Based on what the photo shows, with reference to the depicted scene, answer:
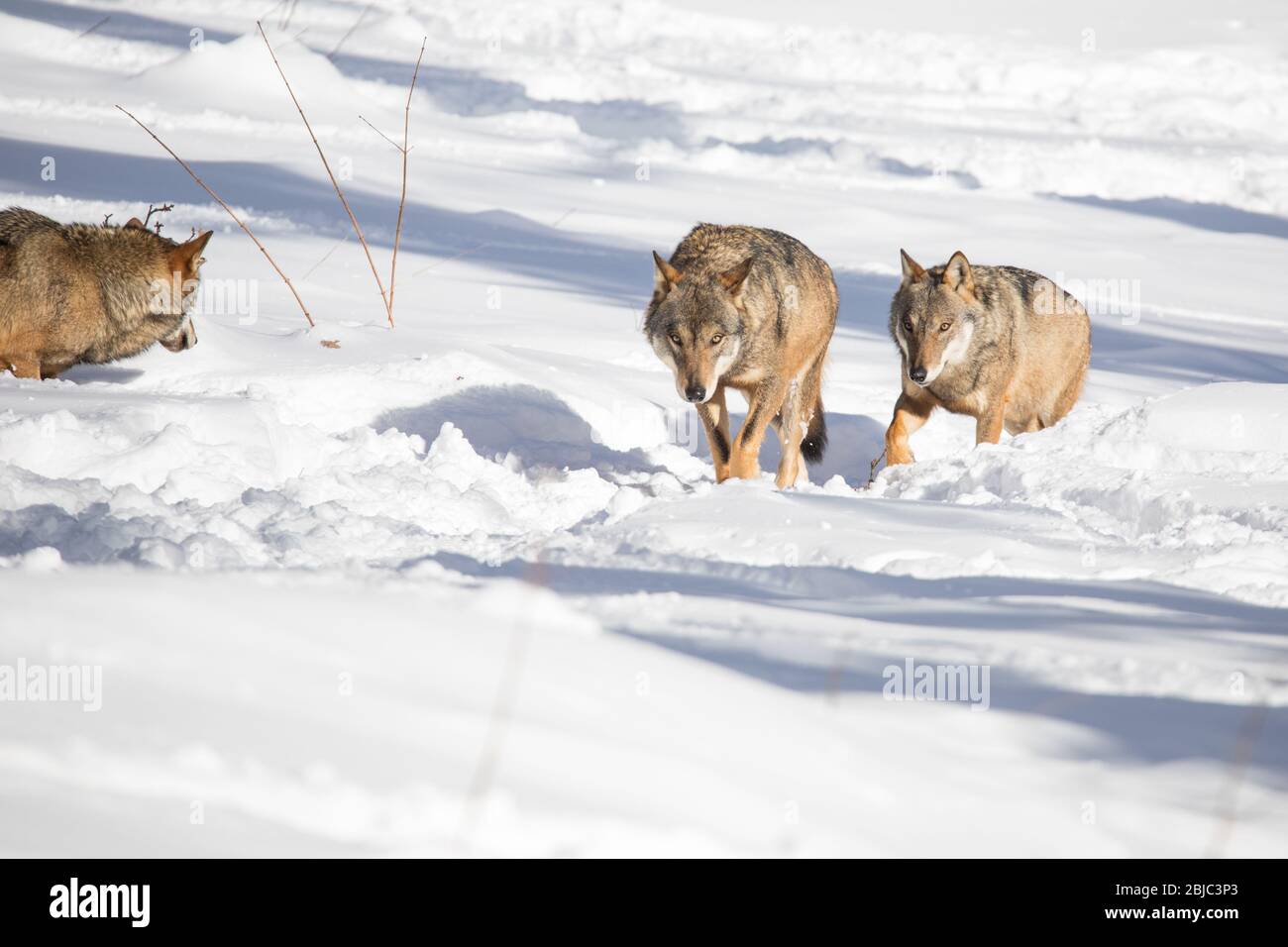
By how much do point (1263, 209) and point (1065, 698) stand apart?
21.0 metres

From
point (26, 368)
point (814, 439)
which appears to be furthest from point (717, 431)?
point (26, 368)

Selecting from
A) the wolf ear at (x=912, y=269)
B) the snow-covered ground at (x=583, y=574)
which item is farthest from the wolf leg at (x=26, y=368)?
the wolf ear at (x=912, y=269)

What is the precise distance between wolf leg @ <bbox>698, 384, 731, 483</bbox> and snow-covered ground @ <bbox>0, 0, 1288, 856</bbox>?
476 mm

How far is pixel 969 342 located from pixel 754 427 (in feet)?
5.42

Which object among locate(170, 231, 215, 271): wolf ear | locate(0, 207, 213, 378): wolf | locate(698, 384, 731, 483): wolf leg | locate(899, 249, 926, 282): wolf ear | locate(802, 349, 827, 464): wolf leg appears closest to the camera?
locate(0, 207, 213, 378): wolf

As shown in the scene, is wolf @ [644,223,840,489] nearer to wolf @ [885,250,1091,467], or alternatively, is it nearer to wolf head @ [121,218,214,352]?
wolf @ [885,250,1091,467]

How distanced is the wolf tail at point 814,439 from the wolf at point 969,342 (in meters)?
0.62

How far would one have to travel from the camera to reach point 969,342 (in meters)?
7.94

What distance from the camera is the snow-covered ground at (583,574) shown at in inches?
87.3

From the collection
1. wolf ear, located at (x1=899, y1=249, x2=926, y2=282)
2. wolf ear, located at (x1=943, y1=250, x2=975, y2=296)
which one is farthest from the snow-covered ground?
wolf ear, located at (x1=899, y1=249, x2=926, y2=282)

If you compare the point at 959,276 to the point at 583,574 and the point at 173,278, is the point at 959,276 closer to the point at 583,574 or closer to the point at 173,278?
the point at 583,574

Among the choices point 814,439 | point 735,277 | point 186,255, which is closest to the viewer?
point 735,277

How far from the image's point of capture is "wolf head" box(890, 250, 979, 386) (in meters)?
7.72
